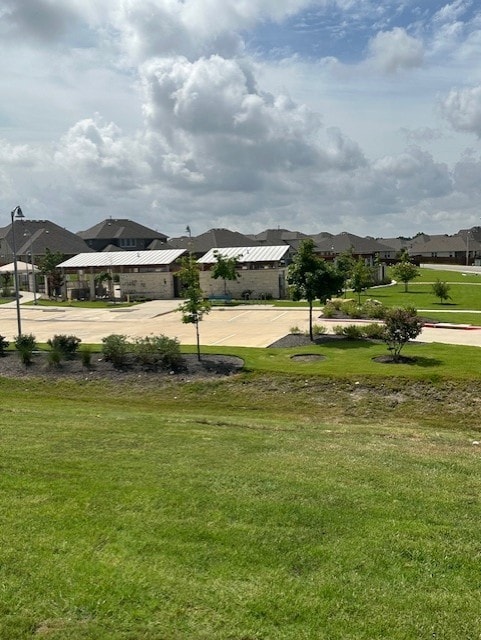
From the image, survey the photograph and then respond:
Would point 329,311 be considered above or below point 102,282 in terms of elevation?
below

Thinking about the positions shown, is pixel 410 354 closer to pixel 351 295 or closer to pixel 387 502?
pixel 387 502

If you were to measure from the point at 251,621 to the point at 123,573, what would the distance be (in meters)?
1.19

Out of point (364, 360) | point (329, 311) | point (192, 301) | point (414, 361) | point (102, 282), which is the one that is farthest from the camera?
point (102, 282)

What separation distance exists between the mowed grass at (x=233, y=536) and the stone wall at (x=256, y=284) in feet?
130

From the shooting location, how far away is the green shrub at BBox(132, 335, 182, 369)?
19.9 meters

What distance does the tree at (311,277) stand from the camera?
→ 24.5m

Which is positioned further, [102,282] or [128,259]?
[102,282]

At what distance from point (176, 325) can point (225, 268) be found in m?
16.9

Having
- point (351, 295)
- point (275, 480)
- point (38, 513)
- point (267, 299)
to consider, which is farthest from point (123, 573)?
point (351, 295)

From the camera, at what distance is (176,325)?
32.2 m

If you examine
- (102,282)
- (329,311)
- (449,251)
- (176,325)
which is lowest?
(176,325)

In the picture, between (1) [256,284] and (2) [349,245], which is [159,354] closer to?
(1) [256,284]

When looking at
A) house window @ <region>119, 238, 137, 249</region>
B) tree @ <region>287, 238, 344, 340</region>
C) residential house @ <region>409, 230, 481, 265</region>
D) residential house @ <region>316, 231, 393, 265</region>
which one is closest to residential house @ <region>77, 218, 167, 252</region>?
house window @ <region>119, 238, 137, 249</region>

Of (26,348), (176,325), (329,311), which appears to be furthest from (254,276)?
(26,348)
